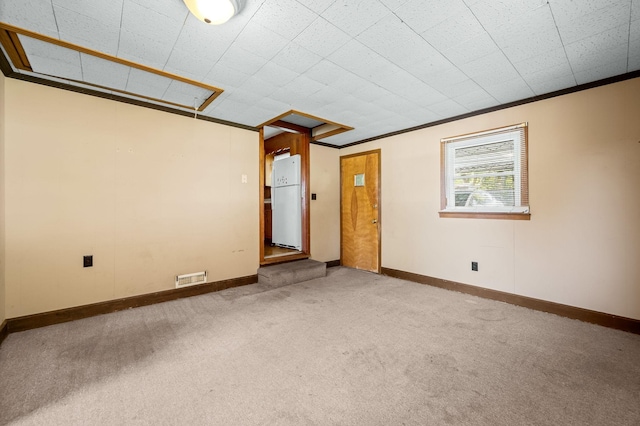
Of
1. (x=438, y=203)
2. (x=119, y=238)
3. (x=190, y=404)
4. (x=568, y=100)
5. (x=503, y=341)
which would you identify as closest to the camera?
(x=190, y=404)

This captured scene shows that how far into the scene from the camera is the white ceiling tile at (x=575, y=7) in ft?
5.47

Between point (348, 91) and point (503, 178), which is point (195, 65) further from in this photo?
point (503, 178)

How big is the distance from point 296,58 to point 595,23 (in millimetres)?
2162

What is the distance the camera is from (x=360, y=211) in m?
5.09

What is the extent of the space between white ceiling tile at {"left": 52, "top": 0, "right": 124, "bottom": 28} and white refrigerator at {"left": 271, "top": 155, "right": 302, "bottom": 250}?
338 centimetres

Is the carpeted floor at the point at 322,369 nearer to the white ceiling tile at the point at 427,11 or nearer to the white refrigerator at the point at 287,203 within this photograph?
the white refrigerator at the point at 287,203

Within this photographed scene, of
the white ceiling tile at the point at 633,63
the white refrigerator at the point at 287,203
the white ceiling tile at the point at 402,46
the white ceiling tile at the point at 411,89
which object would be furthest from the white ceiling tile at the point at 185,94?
the white ceiling tile at the point at 633,63

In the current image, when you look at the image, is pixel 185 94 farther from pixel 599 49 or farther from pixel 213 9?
pixel 599 49

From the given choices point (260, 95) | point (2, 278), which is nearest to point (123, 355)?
point (2, 278)

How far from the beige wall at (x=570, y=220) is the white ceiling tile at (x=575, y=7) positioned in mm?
1426

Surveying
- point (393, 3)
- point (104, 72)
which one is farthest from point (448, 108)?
point (104, 72)

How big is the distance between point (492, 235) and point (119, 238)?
455cm

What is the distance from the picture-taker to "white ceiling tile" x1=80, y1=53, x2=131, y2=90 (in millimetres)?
2340

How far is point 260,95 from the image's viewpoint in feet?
9.96
